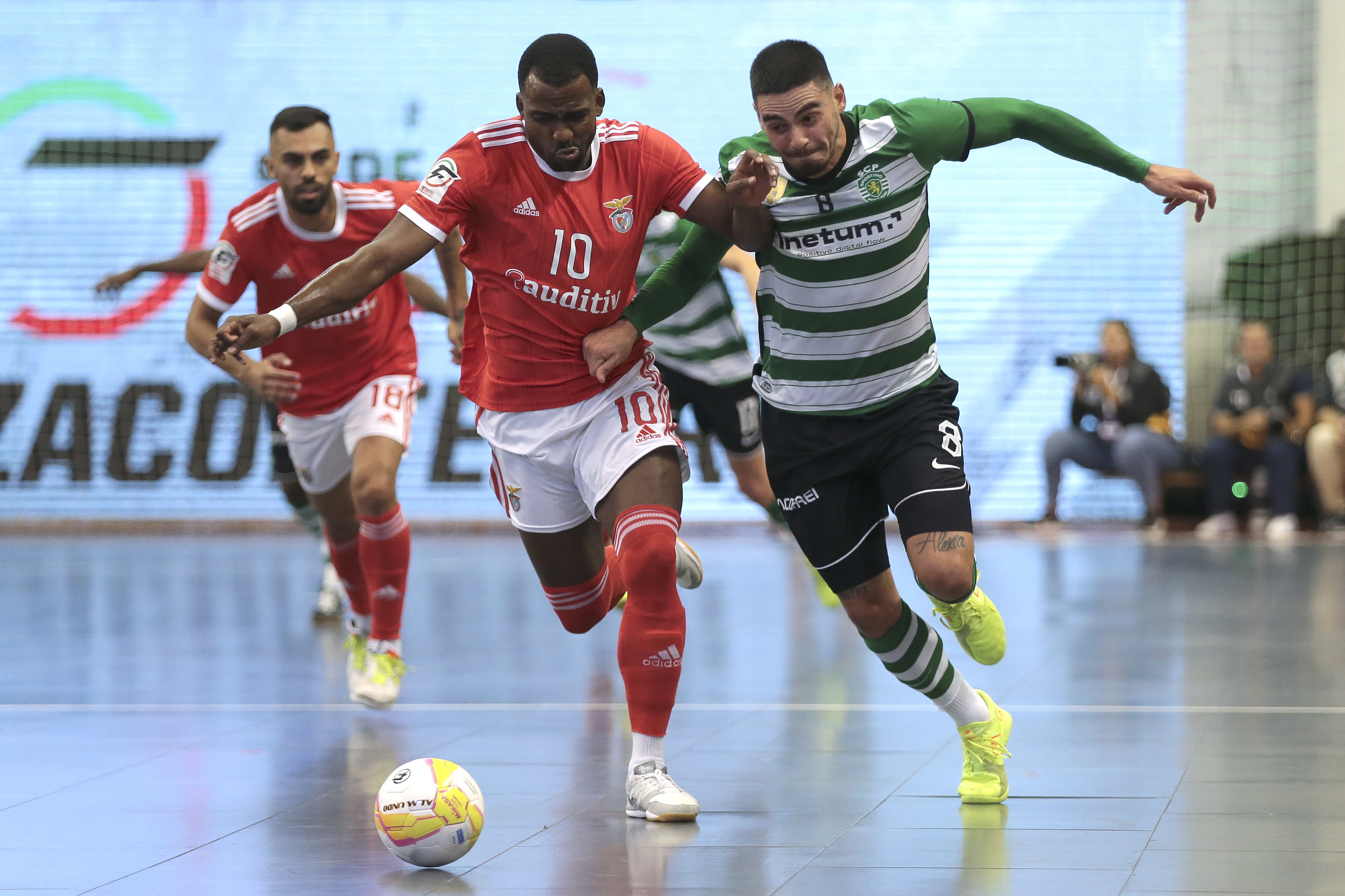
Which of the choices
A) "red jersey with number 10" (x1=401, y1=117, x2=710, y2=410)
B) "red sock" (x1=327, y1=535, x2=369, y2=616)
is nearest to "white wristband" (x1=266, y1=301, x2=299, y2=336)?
"red jersey with number 10" (x1=401, y1=117, x2=710, y2=410)

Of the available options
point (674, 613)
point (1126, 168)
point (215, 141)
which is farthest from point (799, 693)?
point (215, 141)

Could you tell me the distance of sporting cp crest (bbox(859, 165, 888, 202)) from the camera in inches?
161

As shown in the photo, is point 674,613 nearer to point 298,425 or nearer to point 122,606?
point 298,425

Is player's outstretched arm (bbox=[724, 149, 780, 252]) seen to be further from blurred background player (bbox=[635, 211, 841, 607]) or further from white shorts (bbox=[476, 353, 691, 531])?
blurred background player (bbox=[635, 211, 841, 607])

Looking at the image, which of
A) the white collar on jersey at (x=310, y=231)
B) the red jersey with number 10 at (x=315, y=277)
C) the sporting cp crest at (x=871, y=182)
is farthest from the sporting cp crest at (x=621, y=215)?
the white collar on jersey at (x=310, y=231)

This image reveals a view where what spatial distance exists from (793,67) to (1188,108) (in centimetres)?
1180

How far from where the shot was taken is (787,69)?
390cm

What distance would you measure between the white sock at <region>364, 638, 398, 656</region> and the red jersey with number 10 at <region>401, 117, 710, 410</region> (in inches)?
65.0

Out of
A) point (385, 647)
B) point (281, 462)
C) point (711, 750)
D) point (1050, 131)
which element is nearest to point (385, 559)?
point (385, 647)

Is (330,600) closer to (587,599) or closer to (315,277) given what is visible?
(315,277)

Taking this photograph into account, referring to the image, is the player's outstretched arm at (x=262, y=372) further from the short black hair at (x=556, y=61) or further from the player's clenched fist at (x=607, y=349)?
the short black hair at (x=556, y=61)

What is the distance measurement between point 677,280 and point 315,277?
2141 millimetres

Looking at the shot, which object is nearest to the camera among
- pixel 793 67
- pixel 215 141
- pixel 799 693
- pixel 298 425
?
pixel 793 67

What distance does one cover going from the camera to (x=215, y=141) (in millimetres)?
15602
